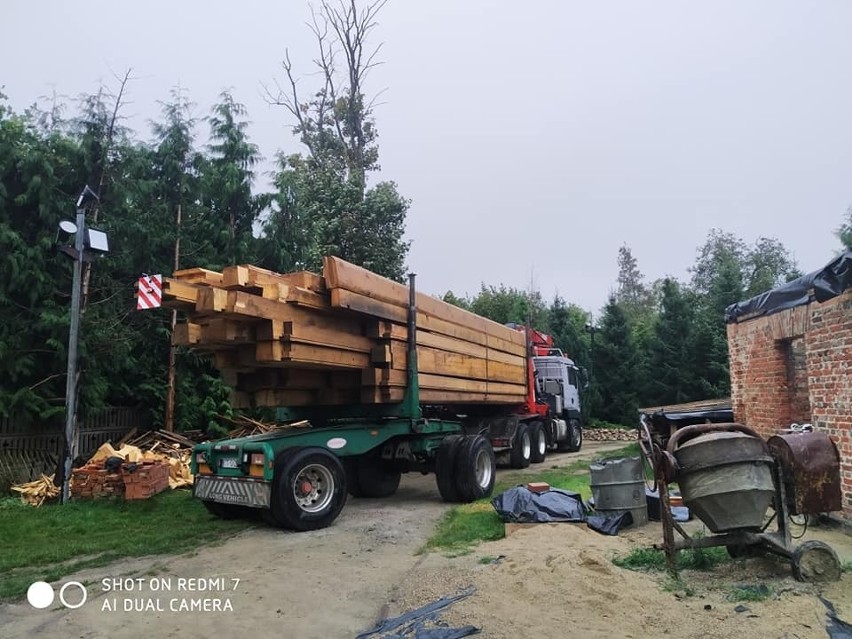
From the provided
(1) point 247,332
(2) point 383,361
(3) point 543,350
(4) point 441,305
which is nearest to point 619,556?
(2) point 383,361

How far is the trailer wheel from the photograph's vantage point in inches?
401

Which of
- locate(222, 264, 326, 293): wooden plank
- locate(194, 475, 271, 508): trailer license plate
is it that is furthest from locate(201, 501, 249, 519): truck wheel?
locate(222, 264, 326, 293): wooden plank

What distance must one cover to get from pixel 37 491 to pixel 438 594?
25.9 feet

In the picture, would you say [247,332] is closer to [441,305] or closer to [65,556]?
[65,556]

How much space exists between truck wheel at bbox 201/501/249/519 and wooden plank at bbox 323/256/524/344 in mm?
3360

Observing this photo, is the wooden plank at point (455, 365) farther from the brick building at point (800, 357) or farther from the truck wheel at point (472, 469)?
the brick building at point (800, 357)

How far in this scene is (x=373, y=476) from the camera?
10.3 meters

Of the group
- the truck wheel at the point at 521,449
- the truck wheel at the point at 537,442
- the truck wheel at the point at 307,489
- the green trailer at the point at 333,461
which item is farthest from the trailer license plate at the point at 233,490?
the truck wheel at the point at 537,442

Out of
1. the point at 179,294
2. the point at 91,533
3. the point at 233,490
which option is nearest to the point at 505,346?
the point at 233,490

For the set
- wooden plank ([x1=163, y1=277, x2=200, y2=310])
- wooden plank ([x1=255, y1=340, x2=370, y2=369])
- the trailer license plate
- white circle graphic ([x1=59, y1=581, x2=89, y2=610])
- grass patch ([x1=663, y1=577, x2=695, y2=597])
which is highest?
wooden plank ([x1=163, y1=277, x2=200, y2=310])

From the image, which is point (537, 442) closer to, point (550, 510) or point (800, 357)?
point (800, 357)

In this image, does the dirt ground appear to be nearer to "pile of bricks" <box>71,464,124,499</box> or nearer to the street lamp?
"pile of bricks" <box>71,464,124,499</box>

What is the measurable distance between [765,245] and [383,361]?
4326 cm

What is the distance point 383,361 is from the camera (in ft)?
27.1
